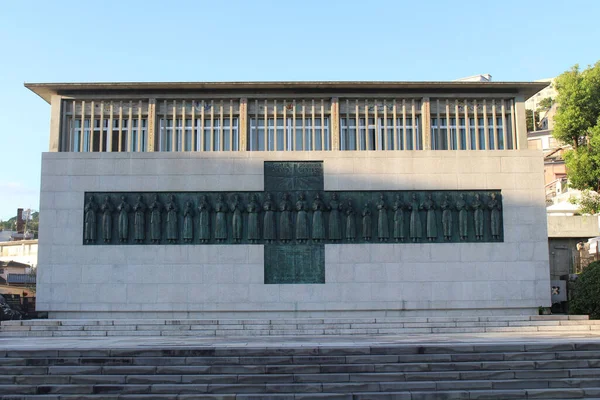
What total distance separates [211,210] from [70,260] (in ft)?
15.0

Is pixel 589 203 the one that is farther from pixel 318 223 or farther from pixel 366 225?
pixel 318 223

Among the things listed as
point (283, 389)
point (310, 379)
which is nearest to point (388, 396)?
point (310, 379)

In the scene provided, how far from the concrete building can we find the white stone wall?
0.11 feet

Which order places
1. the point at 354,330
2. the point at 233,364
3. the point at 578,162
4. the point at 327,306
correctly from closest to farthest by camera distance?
the point at 233,364
the point at 354,330
the point at 327,306
the point at 578,162

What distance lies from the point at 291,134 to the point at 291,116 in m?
0.60

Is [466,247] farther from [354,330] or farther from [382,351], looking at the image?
[382,351]

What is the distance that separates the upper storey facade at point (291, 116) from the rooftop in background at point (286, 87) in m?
0.03

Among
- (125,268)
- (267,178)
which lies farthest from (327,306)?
(125,268)

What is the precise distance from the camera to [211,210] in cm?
2208

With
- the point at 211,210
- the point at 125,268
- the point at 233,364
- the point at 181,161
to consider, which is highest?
the point at 181,161

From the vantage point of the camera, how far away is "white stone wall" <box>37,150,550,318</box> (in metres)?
21.9

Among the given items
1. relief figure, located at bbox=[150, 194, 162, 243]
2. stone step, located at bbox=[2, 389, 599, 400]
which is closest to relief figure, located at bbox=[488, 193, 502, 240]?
stone step, located at bbox=[2, 389, 599, 400]

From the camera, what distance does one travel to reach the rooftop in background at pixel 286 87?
23.2m

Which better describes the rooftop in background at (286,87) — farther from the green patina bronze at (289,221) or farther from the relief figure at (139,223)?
the relief figure at (139,223)
